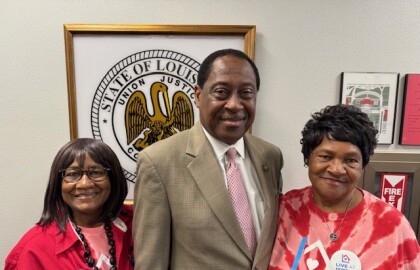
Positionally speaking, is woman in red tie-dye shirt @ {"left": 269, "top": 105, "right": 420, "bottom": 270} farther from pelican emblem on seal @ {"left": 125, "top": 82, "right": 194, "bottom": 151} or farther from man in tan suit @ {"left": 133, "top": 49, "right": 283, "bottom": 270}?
pelican emblem on seal @ {"left": 125, "top": 82, "right": 194, "bottom": 151}

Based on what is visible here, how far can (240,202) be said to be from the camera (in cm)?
102

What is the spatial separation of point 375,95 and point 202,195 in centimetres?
101

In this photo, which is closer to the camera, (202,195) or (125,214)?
(202,195)

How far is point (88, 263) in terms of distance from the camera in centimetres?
106

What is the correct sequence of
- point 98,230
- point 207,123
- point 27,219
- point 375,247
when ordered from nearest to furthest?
point 375,247
point 207,123
point 98,230
point 27,219

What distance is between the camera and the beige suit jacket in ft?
3.08

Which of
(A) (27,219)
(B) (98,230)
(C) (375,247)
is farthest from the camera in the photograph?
(A) (27,219)

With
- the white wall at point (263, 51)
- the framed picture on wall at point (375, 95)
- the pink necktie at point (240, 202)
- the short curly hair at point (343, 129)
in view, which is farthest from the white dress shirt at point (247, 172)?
the framed picture on wall at point (375, 95)

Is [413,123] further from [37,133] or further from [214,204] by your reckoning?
[37,133]

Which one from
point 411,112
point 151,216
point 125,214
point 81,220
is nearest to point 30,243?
point 81,220

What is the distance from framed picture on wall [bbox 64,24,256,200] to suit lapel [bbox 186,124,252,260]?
0.45 metres

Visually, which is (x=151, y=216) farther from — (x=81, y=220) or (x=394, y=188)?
(x=394, y=188)

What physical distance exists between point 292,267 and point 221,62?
705 millimetres

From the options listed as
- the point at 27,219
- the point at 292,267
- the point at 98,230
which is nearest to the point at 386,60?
the point at 292,267
